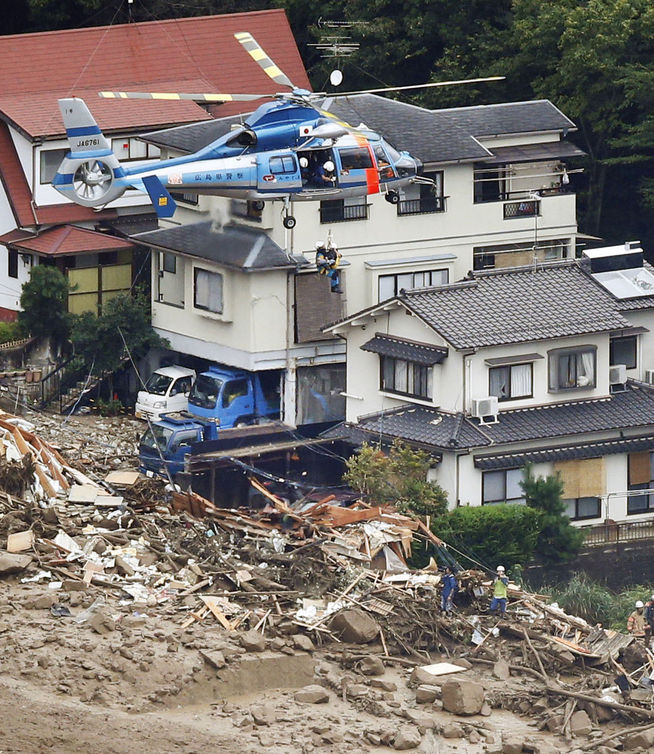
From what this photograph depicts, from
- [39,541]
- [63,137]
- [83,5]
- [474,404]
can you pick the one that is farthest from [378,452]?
[83,5]

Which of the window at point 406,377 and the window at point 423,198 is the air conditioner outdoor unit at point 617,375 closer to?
the window at point 406,377

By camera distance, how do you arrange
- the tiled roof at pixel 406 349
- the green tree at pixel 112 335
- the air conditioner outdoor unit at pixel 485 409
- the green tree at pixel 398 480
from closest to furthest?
the green tree at pixel 398 480 → the air conditioner outdoor unit at pixel 485 409 → the tiled roof at pixel 406 349 → the green tree at pixel 112 335

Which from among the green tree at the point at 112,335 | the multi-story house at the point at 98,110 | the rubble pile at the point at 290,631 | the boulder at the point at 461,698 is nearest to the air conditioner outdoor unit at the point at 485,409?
the rubble pile at the point at 290,631

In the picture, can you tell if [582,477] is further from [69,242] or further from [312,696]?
[69,242]

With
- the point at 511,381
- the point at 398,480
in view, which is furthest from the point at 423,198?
the point at 398,480

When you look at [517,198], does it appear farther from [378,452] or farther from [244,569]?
[244,569]

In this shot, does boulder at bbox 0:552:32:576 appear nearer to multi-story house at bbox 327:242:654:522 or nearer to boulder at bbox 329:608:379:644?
boulder at bbox 329:608:379:644
